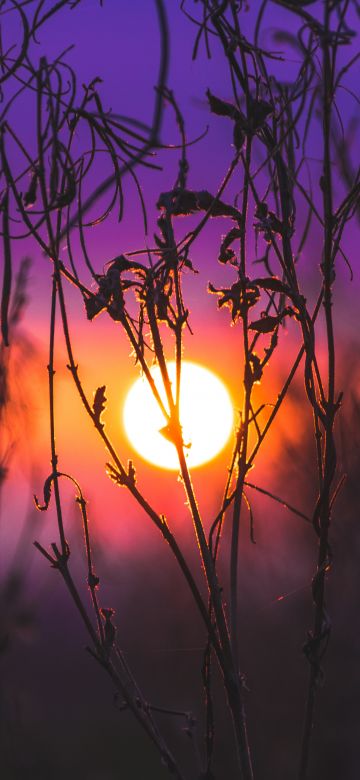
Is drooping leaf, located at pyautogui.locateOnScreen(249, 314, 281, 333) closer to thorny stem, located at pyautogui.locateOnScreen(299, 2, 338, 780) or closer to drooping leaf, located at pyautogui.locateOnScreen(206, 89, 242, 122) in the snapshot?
thorny stem, located at pyautogui.locateOnScreen(299, 2, 338, 780)

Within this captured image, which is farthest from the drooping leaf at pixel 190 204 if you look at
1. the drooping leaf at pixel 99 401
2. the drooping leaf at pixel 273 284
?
the drooping leaf at pixel 99 401

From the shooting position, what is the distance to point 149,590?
570 cm

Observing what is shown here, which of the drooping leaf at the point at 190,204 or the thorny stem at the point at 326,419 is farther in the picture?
the drooping leaf at the point at 190,204

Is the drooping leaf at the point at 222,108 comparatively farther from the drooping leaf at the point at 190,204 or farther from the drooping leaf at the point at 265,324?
the drooping leaf at the point at 265,324

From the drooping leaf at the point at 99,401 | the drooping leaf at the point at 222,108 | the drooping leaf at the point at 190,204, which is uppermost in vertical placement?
the drooping leaf at the point at 222,108

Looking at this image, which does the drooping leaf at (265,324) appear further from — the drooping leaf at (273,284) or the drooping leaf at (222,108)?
the drooping leaf at (222,108)

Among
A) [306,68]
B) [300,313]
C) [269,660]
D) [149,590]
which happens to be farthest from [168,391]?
[149,590]

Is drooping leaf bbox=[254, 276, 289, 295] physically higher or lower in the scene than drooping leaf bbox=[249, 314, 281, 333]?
higher

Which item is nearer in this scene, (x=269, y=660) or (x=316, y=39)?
(x=316, y=39)

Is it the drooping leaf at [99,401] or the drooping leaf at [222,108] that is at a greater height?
the drooping leaf at [222,108]

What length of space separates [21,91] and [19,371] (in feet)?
4.28

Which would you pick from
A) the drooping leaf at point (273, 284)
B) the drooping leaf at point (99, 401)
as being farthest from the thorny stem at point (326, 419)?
the drooping leaf at point (99, 401)

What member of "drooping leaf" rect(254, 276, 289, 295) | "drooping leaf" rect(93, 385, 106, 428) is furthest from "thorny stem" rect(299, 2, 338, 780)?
"drooping leaf" rect(93, 385, 106, 428)

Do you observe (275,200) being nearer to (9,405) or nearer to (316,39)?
(316,39)
